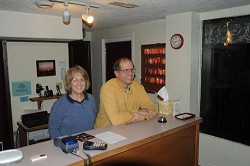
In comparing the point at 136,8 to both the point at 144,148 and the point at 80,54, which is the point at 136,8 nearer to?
the point at 144,148

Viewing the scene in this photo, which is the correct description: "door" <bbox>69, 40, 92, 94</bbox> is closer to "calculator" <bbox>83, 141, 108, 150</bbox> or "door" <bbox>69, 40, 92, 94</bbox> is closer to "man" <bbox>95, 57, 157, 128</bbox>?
"man" <bbox>95, 57, 157, 128</bbox>

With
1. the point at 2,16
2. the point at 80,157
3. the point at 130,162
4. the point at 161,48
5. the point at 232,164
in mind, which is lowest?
the point at 232,164

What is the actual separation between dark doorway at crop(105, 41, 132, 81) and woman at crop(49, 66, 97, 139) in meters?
2.41

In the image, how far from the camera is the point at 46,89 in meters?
4.00

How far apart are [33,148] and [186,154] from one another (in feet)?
4.68

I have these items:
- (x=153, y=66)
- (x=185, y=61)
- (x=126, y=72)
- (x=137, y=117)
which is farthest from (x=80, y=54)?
(x=137, y=117)

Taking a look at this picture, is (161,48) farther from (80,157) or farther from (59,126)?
(80,157)

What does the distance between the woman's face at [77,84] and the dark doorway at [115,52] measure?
241 cm

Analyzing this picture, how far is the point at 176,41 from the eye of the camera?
3109mm

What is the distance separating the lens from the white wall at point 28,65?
3.70 m

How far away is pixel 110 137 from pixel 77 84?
58 cm

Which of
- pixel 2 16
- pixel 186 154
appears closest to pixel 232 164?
pixel 186 154

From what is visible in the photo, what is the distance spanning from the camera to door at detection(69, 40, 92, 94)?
4344 mm

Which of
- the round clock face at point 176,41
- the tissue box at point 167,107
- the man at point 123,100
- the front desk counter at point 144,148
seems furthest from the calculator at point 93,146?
the round clock face at point 176,41
